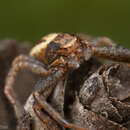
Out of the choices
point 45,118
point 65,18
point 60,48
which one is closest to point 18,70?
point 60,48

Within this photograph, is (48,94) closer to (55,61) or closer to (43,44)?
(55,61)

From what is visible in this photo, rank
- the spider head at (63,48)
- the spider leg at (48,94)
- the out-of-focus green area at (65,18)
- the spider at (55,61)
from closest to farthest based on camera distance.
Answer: the spider leg at (48,94), the spider at (55,61), the spider head at (63,48), the out-of-focus green area at (65,18)

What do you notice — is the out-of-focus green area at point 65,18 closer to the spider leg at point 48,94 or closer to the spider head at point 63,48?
the spider head at point 63,48

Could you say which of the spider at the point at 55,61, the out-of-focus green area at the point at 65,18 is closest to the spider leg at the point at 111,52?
the spider at the point at 55,61

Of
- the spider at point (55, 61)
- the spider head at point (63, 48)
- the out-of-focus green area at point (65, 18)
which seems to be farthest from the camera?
the out-of-focus green area at point (65, 18)

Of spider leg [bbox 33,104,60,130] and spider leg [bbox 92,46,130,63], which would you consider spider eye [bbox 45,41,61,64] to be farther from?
spider leg [bbox 33,104,60,130]

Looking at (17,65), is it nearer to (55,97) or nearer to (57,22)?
(55,97)

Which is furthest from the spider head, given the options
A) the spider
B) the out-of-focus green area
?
the out-of-focus green area
